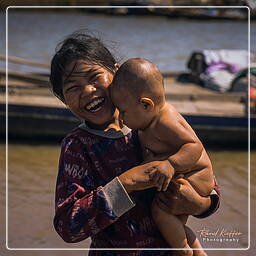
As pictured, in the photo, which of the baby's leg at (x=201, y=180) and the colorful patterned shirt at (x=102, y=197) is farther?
the baby's leg at (x=201, y=180)

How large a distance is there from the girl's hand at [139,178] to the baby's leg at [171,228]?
0.10m

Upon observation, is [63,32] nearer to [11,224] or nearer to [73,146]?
[11,224]

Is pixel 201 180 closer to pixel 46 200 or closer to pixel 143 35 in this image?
pixel 46 200

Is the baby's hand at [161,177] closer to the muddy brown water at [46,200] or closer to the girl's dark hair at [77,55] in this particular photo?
the girl's dark hair at [77,55]

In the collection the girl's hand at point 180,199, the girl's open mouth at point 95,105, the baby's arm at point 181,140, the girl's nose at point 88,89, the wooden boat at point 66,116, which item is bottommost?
the wooden boat at point 66,116

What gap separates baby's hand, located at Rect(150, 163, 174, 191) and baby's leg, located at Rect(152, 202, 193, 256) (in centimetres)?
8

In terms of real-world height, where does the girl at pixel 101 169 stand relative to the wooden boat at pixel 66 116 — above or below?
above

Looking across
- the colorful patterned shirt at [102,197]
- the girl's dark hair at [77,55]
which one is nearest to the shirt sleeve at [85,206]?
the colorful patterned shirt at [102,197]

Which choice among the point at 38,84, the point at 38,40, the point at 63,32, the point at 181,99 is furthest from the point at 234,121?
the point at 63,32

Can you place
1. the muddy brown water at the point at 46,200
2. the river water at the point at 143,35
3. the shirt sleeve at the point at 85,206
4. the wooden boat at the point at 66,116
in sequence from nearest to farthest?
the shirt sleeve at the point at 85,206 < the muddy brown water at the point at 46,200 < the wooden boat at the point at 66,116 < the river water at the point at 143,35

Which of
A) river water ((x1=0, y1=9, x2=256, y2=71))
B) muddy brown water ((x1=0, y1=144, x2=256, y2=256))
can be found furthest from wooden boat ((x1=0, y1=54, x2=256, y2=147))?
river water ((x1=0, y1=9, x2=256, y2=71))

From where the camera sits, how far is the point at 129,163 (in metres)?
1.41

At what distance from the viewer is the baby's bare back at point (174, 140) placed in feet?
4.75

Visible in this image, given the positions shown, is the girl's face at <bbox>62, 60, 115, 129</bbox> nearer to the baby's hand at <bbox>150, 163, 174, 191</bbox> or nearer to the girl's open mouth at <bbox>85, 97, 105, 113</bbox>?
the girl's open mouth at <bbox>85, 97, 105, 113</bbox>
